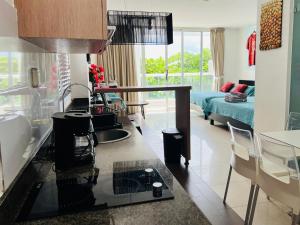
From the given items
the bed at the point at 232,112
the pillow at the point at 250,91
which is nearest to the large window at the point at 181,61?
the pillow at the point at 250,91

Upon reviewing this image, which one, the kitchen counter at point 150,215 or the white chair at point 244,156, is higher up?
the kitchen counter at point 150,215

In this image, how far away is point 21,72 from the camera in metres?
1.11

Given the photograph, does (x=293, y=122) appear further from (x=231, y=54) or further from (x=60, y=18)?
(x=231, y=54)

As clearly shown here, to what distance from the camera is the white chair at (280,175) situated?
1603 millimetres

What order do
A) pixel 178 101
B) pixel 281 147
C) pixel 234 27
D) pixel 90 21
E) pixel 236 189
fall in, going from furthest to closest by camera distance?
pixel 234 27 → pixel 178 101 → pixel 236 189 → pixel 281 147 → pixel 90 21

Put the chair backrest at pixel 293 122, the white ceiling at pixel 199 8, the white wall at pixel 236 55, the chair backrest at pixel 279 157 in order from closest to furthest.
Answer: the chair backrest at pixel 279 157, the chair backrest at pixel 293 122, the white ceiling at pixel 199 8, the white wall at pixel 236 55

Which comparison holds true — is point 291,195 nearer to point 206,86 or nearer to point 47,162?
point 47,162

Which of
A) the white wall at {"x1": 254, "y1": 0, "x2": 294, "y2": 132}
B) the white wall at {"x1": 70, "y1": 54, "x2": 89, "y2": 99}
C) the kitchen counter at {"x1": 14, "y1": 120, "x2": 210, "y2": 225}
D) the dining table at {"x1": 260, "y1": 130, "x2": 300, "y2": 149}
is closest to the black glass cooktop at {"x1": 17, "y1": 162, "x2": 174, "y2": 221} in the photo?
the kitchen counter at {"x1": 14, "y1": 120, "x2": 210, "y2": 225}

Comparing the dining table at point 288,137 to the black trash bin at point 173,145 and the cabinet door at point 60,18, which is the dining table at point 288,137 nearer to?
the black trash bin at point 173,145

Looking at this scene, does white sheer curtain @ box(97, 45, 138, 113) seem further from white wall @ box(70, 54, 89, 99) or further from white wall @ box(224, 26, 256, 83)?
white wall @ box(70, 54, 89, 99)

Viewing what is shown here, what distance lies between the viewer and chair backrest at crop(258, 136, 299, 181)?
1704mm

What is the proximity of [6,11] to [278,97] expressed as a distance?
2.83 metres

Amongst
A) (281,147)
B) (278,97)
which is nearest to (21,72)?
(281,147)

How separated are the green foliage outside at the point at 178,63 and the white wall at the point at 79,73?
5.10 meters
